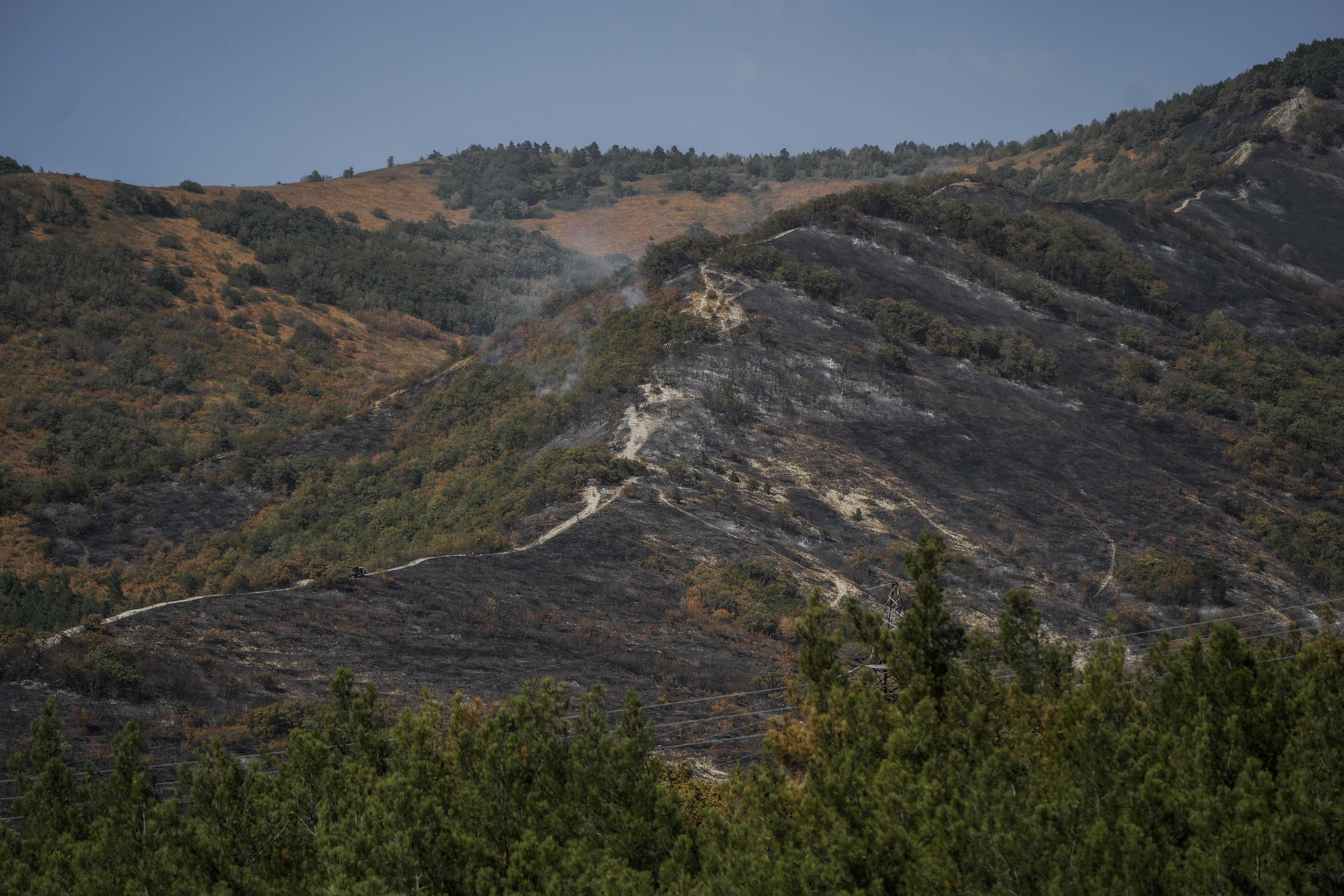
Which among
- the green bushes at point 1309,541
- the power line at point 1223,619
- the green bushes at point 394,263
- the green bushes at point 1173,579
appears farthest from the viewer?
the green bushes at point 394,263

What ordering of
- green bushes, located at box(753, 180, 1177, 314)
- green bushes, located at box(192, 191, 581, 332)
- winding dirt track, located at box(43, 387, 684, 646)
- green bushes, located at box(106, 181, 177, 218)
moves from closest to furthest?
winding dirt track, located at box(43, 387, 684, 646) < green bushes, located at box(753, 180, 1177, 314) < green bushes, located at box(106, 181, 177, 218) < green bushes, located at box(192, 191, 581, 332)

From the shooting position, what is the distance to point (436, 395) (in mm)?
57531

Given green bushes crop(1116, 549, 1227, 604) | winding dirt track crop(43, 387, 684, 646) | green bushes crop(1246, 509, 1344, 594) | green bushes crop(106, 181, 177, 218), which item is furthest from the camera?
green bushes crop(106, 181, 177, 218)

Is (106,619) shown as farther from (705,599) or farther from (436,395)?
(436,395)

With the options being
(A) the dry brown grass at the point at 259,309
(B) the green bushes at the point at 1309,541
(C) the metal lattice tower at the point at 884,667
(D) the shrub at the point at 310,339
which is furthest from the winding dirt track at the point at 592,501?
(D) the shrub at the point at 310,339

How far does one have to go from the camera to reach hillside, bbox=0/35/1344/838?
2872cm

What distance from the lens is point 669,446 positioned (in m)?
42.9

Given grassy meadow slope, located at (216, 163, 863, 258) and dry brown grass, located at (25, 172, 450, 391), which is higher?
grassy meadow slope, located at (216, 163, 863, 258)

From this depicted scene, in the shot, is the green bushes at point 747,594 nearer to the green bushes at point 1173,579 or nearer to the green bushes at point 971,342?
the green bushes at point 1173,579

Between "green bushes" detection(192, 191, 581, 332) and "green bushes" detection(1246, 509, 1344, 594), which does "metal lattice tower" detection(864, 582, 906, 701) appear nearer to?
"green bushes" detection(1246, 509, 1344, 594)

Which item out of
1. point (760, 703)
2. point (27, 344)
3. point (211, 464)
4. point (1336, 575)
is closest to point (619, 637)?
point (760, 703)

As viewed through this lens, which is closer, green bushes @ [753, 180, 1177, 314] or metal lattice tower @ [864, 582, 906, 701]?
metal lattice tower @ [864, 582, 906, 701]

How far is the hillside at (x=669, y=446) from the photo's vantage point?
28.7 meters

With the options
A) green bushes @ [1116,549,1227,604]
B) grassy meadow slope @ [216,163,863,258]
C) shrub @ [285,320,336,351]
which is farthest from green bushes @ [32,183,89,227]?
green bushes @ [1116,549,1227,604]
